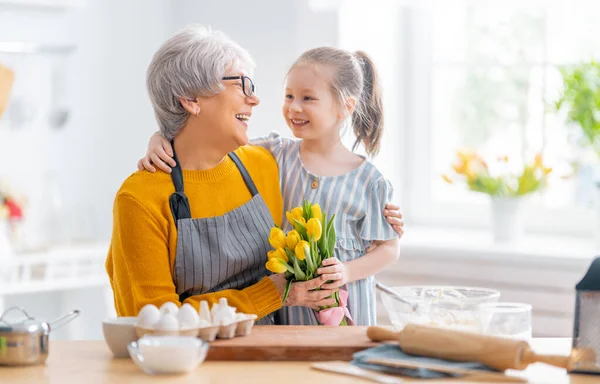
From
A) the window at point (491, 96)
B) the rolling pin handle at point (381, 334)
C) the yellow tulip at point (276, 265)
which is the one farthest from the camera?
the window at point (491, 96)

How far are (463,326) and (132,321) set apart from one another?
0.73 m

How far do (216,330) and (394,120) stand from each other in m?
2.72

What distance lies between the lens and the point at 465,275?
12.8 ft

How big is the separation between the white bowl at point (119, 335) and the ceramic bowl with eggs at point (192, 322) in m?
0.02

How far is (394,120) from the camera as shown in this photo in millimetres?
4531

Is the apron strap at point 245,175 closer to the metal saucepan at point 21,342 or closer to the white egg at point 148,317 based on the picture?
the white egg at point 148,317

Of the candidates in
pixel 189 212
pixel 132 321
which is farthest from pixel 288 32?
pixel 132 321

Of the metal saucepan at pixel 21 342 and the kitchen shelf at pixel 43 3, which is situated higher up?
the kitchen shelf at pixel 43 3

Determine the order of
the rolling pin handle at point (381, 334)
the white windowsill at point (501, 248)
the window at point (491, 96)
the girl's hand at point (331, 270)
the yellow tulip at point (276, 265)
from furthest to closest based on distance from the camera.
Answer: the window at point (491, 96) < the white windowsill at point (501, 248) < the girl's hand at point (331, 270) < the yellow tulip at point (276, 265) < the rolling pin handle at point (381, 334)

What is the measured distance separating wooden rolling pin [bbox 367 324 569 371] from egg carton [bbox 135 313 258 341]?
1.17ft

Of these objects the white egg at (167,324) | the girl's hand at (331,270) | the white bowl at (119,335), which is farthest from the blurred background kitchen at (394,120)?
the white egg at (167,324)

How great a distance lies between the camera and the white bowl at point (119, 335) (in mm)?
1961

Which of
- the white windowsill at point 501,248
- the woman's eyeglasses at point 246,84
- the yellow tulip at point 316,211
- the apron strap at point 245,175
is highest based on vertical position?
the woman's eyeglasses at point 246,84

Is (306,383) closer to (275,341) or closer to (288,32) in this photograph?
(275,341)
